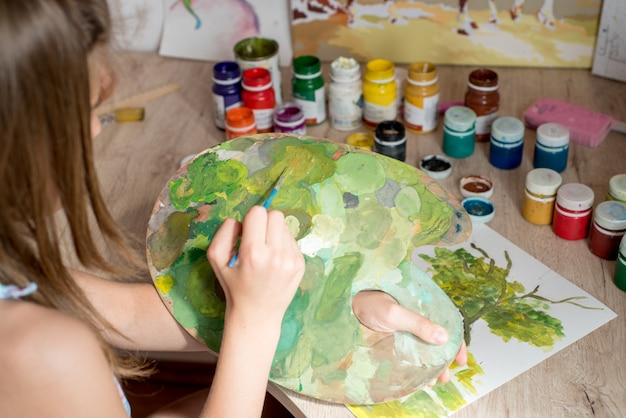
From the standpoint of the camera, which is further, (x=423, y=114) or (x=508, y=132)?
(x=423, y=114)

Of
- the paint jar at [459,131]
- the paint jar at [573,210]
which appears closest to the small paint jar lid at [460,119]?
the paint jar at [459,131]

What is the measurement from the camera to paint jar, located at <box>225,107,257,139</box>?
137cm

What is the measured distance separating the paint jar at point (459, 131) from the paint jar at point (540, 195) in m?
0.16

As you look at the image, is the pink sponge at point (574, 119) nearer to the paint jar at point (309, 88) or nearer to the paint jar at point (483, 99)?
the paint jar at point (483, 99)

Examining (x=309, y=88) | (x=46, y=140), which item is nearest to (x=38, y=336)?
(x=46, y=140)

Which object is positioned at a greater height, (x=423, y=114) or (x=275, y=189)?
(x=275, y=189)

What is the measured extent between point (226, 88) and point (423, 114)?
355 mm

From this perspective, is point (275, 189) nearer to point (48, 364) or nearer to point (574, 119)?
point (48, 364)

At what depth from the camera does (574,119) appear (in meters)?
1.38

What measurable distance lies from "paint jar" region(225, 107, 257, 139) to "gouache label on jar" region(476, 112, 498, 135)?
15.5 inches

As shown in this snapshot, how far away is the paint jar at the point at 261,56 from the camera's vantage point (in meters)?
1.44

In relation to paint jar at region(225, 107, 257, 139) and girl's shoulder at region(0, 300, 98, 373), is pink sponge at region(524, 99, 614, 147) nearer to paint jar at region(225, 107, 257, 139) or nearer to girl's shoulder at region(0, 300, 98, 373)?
paint jar at region(225, 107, 257, 139)

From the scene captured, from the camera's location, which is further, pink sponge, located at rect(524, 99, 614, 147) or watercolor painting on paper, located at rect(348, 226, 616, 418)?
pink sponge, located at rect(524, 99, 614, 147)

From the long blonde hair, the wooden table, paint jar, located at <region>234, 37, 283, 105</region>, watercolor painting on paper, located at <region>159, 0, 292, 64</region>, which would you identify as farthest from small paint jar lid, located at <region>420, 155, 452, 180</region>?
the long blonde hair
